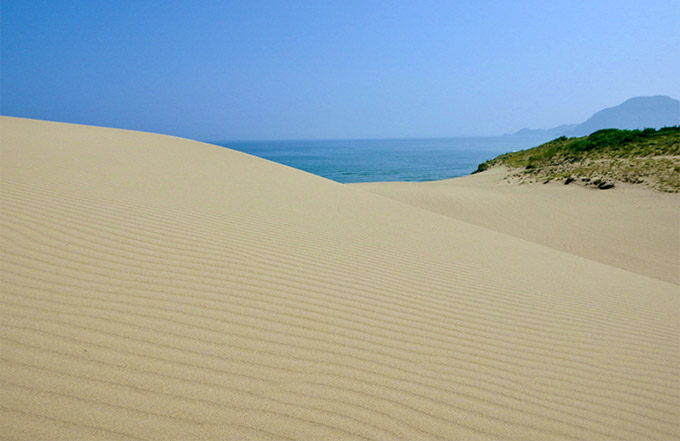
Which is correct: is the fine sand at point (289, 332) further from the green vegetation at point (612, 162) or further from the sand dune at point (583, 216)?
the green vegetation at point (612, 162)

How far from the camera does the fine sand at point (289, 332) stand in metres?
1.95

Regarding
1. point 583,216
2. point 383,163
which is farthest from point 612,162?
point 383,163

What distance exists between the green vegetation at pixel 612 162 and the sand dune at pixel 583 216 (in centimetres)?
89

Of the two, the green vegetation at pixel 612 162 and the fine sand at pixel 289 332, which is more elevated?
the green vegetation at pixel 612 162

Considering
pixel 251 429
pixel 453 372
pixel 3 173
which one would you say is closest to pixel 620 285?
pixel 453 372

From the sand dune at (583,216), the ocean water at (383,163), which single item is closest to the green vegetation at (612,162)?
the sand dune at (583,216)

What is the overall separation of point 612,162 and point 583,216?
708cm

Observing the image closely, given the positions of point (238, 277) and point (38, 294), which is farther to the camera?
point (238, 277)

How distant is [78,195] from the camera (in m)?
4.85

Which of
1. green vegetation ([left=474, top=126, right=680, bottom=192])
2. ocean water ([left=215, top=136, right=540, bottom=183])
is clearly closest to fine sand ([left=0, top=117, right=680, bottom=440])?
green vegetation ([left=474, top=126, right=680, bottom=192])

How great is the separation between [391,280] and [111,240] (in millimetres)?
2814

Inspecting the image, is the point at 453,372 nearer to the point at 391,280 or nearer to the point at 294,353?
the point at 294,353

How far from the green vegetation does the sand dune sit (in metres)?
0.89

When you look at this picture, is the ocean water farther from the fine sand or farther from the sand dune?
the fine sand
